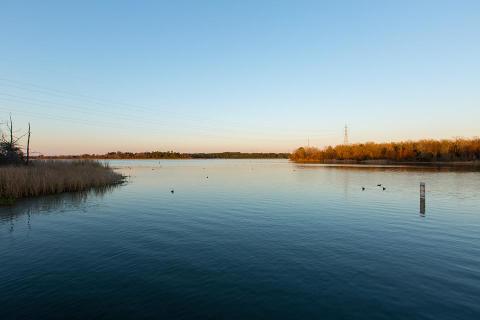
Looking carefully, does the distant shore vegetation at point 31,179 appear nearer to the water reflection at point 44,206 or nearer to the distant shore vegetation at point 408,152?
the water reflection at point 44,206

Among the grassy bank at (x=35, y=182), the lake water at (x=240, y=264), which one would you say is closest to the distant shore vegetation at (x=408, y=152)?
the lake water at (x=240, y=264)

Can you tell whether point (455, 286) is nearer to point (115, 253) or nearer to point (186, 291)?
point (186, 291)

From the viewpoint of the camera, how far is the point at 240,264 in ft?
42.8

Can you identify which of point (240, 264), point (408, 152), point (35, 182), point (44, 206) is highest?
point (408, 152)

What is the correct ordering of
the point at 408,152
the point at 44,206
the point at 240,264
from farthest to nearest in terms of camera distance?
the point at 408,152
the point at 44,206
the point at 240,264

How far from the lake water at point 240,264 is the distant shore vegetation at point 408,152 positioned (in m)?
124

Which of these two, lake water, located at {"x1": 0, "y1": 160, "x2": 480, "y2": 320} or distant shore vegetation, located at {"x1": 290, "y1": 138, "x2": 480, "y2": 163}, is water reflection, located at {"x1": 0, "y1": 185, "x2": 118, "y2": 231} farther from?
distant shore vegetation, located at {"x1": 290, "y1": 138, "x2": 480, "y2": 163}

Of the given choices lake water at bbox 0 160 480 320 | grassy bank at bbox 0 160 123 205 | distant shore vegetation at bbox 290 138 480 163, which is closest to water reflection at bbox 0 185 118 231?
lake water at bbox 0 160 480 320

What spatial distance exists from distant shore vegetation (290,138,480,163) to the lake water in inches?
4894

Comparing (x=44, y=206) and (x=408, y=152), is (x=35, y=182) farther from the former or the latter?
(x=408, y=152)

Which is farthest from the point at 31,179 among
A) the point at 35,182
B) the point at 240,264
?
the point at 240,264

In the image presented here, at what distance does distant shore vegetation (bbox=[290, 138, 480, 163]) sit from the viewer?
12556cm

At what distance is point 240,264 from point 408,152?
148598mm

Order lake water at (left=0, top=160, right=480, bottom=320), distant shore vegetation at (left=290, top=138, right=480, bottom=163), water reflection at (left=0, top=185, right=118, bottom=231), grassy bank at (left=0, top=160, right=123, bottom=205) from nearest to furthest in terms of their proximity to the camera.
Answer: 1. lake water at (left=0, top=160, right=480, bottom=320)
2. water reflection at (left=0, top=185, right=118, bottom=231)
3. grassy bank at (left=0, top=160, right=123, bottom=205)
4. distant shore vegetation at (left=290, top=138, right=480, bottom=163)
